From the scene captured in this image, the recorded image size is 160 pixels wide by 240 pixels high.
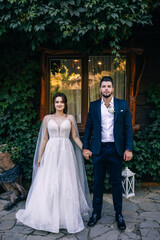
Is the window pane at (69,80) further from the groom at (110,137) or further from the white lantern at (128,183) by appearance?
the groom at (110,137)

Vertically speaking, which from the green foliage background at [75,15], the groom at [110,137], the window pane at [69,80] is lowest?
the groom at [110,137]

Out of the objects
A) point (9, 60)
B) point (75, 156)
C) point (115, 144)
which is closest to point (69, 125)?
point (75, 156)

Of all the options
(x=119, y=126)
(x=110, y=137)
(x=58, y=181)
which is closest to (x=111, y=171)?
(x=110, y=137)

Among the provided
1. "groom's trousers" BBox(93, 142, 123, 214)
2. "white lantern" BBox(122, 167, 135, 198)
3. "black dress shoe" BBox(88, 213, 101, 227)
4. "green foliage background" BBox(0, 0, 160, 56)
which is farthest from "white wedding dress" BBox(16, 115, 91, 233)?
"green foliage background" BBox(0, 0, 160, 56)

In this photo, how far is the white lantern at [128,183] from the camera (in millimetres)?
4250

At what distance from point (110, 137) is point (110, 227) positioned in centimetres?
128

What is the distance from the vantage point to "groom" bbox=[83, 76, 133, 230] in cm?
307

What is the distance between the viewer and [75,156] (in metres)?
3.58

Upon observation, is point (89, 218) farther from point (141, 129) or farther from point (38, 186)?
point (141, 129)

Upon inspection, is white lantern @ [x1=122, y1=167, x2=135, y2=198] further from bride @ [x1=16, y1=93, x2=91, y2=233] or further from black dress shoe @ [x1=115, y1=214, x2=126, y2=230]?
black dress shoe @ [x1=115, y1=214, x2=126, y2=230]

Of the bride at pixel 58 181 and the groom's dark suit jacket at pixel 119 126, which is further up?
the groom's dark suit jacket at pixel 119 126

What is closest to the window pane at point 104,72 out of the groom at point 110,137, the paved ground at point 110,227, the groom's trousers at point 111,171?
the groom at point 110,137

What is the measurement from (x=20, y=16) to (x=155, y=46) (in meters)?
3.13

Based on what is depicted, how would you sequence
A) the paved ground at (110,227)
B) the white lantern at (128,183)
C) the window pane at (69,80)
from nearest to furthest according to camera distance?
the paved ground at (110,227)
the white lantern at (128,183)
the window pane at (69,80)
